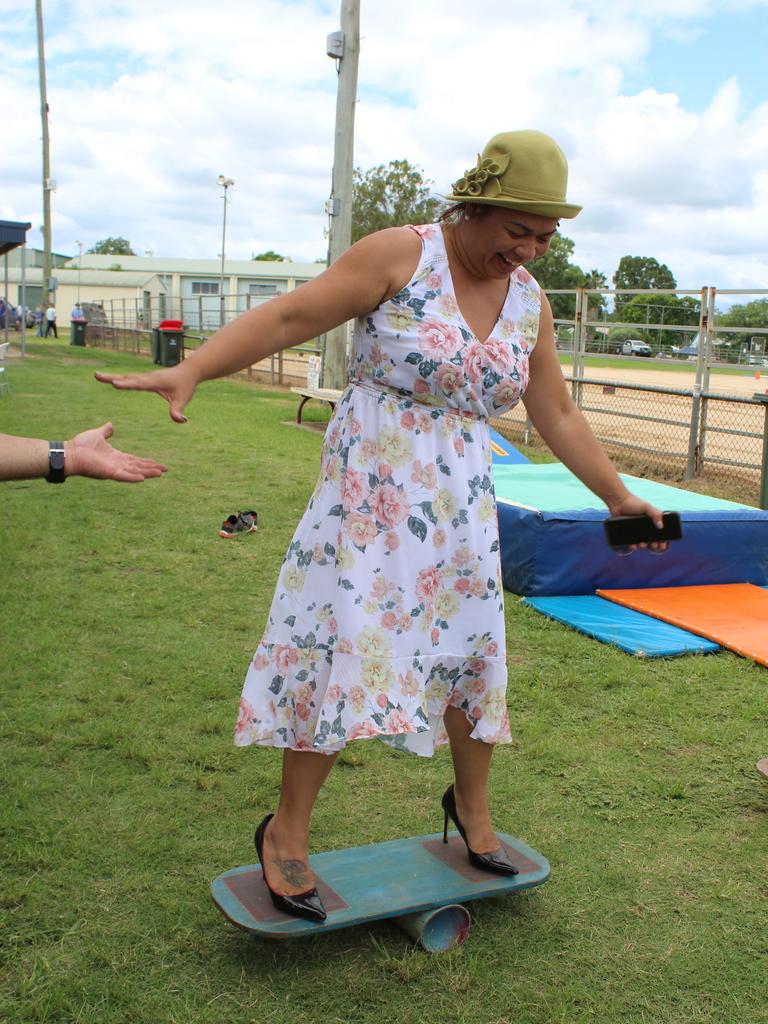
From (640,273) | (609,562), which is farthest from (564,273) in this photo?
(609,562)

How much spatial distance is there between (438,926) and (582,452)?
→ 1336 mm

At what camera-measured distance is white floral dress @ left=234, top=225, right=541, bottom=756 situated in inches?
96.2

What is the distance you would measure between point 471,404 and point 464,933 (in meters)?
1.37

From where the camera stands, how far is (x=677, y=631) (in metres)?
5.40

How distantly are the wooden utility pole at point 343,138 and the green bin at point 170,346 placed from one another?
9901 millimetres

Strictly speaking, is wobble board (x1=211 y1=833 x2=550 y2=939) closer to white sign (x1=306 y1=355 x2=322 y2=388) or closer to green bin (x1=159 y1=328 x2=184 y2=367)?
white sign (x1=306 y1=355 x2=322 y2=388)

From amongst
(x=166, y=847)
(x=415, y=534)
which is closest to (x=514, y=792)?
(x=166, y=847)

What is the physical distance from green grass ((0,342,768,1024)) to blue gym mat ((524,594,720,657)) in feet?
0.31

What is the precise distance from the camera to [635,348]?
15.3 meters

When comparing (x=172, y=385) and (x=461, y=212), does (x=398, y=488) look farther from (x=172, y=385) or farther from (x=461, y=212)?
(x=461, y=212)

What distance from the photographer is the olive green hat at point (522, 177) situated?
242 centimetres

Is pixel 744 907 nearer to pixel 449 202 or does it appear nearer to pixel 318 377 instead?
pixel 449 202

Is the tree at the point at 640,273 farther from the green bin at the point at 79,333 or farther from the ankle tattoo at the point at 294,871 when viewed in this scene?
the ankle tattoo at the point at 294,871

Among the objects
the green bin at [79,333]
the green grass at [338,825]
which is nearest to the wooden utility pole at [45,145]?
the green bin at [79,333]
